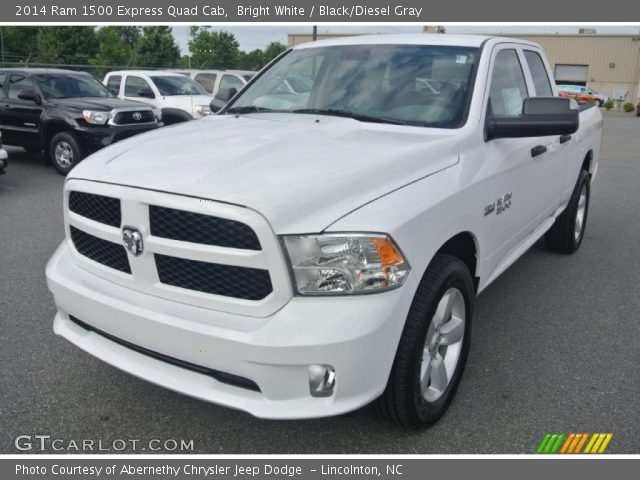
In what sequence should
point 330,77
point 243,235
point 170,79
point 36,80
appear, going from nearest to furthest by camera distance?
point 243,235 → point 330,77 → point 36,80 → point 170,79

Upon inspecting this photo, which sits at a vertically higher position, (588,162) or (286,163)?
(286,163)

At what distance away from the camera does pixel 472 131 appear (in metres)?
3.29

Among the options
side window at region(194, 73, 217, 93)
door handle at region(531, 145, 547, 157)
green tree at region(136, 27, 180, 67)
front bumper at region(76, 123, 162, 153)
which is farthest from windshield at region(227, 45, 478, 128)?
green tree at region(136, 27, 180, 67)

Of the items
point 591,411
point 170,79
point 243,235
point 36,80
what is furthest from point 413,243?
point 170,79

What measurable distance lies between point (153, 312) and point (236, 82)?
1414 cm

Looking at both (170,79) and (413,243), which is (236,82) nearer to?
(170,79)

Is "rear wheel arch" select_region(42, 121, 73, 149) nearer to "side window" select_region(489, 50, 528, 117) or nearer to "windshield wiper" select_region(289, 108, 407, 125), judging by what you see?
"windshield wiper" select_region(289, 108, 407, 125)

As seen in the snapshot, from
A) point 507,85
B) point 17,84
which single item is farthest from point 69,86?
point 507,85

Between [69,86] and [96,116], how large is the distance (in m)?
1.60

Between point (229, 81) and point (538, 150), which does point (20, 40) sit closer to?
point (229, 81)

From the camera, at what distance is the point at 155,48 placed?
44.9 meters

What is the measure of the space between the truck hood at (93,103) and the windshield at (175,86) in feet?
8.96

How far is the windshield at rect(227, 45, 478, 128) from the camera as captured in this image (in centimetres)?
350

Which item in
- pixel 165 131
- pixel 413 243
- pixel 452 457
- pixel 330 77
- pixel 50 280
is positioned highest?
pixel 330 77
